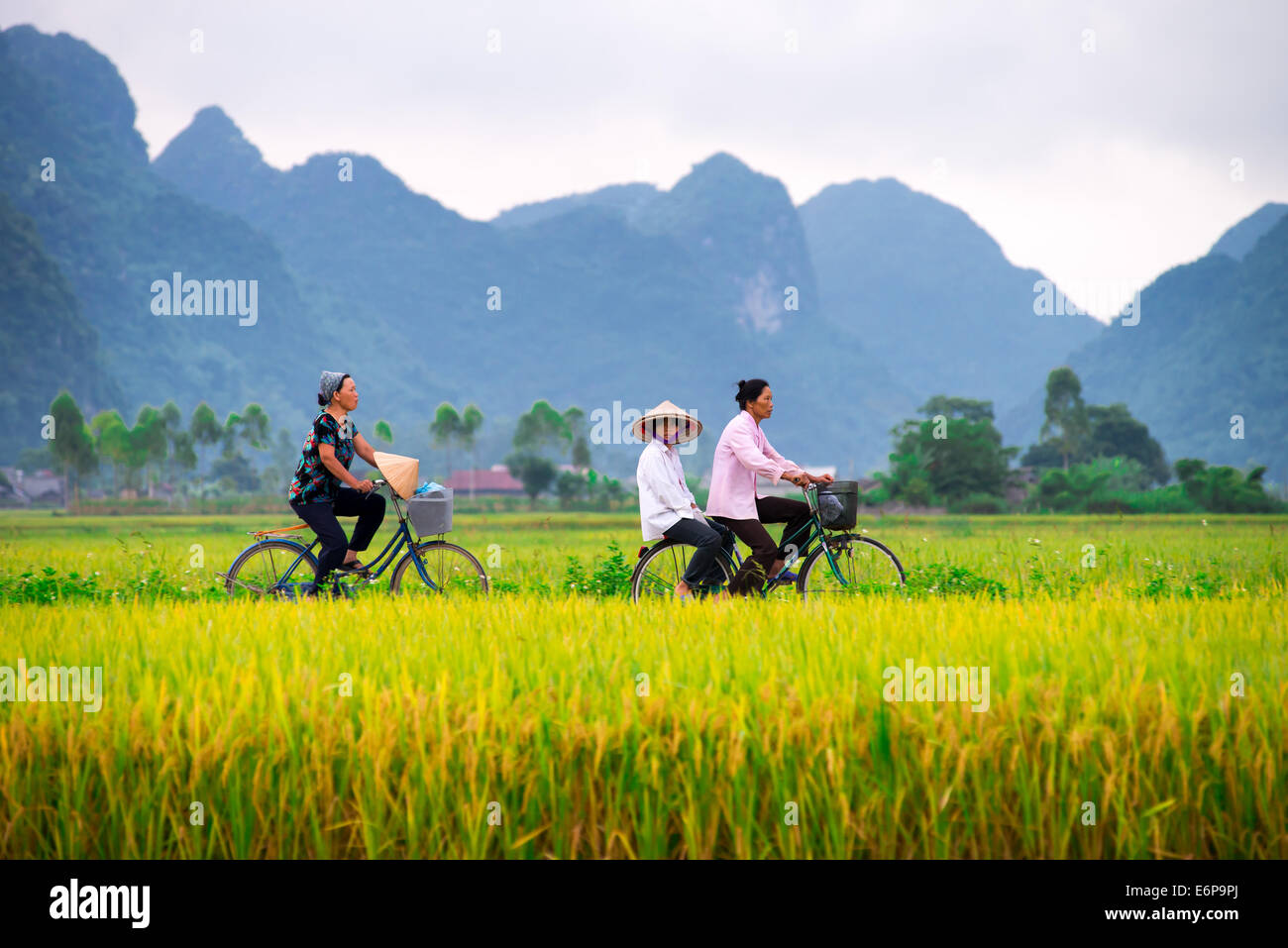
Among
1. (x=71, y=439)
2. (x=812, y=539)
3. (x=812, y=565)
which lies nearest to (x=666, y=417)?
(x=812, y=539)

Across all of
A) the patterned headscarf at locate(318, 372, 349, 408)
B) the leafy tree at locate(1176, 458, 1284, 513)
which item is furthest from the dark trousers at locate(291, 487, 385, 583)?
the leafy tree at locate(1176, 458, 1284, 513)

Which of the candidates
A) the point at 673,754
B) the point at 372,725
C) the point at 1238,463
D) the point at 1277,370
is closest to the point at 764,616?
the point at 673,754

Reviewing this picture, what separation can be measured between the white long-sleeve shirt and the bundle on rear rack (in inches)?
71.3

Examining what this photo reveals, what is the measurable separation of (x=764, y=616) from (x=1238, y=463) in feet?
544

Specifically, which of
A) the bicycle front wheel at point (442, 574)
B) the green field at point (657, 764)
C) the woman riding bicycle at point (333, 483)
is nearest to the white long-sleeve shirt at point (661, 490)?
the bicycle front wheel at point (442, 574)

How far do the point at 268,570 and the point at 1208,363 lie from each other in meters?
186

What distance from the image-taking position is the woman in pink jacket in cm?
765

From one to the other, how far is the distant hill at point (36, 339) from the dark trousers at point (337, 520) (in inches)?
6449

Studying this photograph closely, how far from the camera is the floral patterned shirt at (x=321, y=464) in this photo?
7789mm

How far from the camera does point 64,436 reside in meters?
81.8

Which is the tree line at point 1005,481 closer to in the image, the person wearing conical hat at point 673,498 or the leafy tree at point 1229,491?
the leafy tree at point 1229,491

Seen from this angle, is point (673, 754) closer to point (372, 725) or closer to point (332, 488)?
point (372, 725)

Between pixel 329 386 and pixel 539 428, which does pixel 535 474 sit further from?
pixel 329 386

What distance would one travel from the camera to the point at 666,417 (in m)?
7.47
